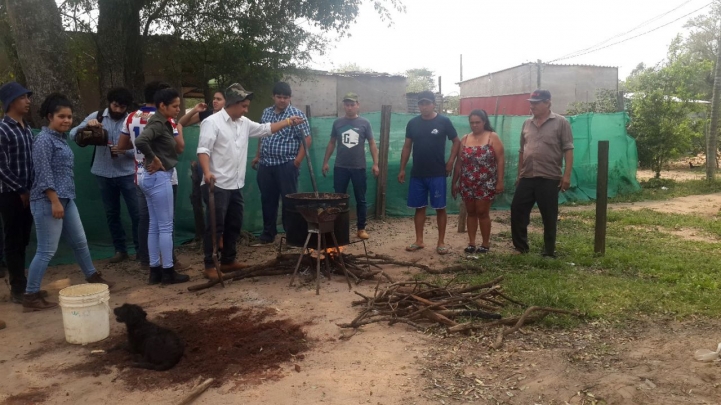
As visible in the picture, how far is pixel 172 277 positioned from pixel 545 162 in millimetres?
4248

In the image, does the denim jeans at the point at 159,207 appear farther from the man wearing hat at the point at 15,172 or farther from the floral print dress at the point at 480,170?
the floral print dress at the point at 480,170

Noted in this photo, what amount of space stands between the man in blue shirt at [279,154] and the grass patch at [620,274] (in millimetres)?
2513

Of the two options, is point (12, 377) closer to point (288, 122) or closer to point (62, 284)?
point (62, 284)

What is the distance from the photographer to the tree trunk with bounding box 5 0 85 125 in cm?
616

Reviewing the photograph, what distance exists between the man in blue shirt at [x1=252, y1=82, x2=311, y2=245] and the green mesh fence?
0.82 meters

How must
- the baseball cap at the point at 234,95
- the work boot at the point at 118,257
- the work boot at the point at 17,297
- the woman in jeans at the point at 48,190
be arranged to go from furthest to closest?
the work boot at the point at 118,257, the baseball cap at the point at 234,95, the work boot at the point at 17,297, the woman in jeans at the point at 48,190

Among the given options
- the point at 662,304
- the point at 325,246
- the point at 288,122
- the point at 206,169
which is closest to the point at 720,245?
the point at 662,304

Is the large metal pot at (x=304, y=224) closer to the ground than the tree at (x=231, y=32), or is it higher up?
closer to the ground

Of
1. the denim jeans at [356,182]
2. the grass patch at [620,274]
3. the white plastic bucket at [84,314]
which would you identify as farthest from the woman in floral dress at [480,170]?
the white plastic bucket at [84,314]

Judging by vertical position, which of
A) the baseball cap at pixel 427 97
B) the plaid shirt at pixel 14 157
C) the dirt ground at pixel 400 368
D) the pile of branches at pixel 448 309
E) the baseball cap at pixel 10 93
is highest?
the baseball cap at pixel 427 97

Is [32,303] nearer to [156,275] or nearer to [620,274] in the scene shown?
[156,275]

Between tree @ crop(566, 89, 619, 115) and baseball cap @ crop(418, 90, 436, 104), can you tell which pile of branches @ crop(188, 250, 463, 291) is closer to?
baseball cap @ crop(418, 90, 436, 104)

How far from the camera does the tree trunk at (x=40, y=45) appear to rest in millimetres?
6156

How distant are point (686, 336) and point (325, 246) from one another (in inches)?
123
